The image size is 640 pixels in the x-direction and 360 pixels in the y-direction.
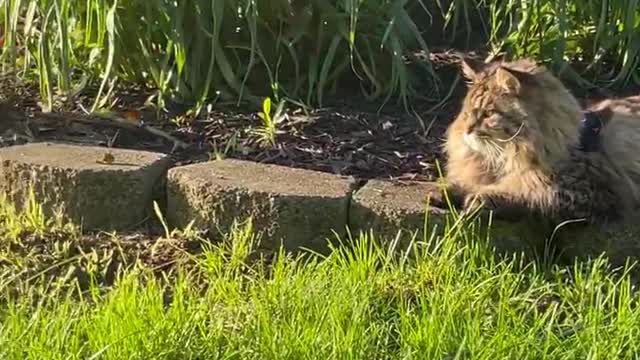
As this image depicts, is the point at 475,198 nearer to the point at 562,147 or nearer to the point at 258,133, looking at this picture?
the point at 562,147

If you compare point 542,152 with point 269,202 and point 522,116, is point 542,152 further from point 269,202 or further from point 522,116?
point 269,202

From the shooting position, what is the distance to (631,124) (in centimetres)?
318

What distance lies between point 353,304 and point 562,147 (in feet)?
2.40

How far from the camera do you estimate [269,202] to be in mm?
3031

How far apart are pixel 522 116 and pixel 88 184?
3.62ft

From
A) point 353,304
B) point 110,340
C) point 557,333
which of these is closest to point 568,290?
point 557,333

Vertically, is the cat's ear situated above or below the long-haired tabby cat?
above

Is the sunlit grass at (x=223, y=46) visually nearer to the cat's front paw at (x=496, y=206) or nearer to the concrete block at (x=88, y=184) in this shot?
the concrete block at (x=88, y=184)

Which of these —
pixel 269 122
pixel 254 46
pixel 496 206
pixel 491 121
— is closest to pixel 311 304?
pixel 496 206

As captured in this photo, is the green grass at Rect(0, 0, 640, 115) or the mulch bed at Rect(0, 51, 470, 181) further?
the green grass at Rect(0, 0, 640, 115)

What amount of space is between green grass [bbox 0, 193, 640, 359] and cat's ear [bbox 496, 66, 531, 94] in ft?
1.23

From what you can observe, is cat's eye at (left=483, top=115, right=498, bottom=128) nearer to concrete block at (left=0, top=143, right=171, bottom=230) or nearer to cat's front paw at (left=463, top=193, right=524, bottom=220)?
cat's front paw at (left=463, top=193, right=524, bottom=220)

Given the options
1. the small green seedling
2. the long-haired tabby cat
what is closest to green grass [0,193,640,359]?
the long-haired tabby cat

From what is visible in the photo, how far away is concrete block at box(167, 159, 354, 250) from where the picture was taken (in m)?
3.04
